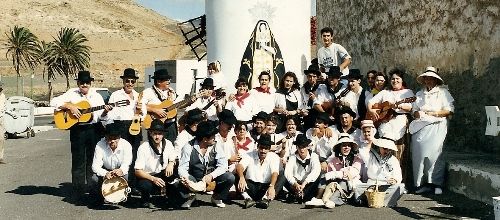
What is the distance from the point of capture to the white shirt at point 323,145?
8273 millimetres

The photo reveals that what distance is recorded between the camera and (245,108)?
914 centimetres

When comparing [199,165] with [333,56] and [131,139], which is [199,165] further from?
[333,56]

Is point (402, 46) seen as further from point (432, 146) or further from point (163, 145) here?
point (163, 145)

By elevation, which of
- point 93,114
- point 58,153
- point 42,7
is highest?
point 42,7

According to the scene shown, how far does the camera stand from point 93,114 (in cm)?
834

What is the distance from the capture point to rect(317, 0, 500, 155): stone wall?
9359 mm

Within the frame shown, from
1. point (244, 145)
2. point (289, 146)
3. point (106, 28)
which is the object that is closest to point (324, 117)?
point (289, 146)

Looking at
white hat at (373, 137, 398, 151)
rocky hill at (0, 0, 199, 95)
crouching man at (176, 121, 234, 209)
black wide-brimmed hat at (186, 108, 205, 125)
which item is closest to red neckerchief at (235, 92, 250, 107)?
black wide-brimmed hat at (186, 108, 205, 125)

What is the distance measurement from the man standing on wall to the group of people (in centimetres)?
105

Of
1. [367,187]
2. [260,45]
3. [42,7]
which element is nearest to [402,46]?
[260,45]

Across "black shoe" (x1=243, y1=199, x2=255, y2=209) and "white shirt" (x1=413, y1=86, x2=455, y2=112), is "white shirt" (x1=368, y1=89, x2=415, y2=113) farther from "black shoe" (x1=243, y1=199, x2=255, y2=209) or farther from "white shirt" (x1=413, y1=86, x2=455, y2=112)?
"black shoe" (x1=243, y1=199, x2=255, y2=209)

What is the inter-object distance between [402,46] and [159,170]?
248 inches

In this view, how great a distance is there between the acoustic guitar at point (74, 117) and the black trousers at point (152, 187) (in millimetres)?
1183

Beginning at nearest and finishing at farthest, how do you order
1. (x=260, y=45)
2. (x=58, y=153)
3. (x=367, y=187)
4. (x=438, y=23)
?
(x=367, y=187)
(x=438, y=23)
(x=260, y=45)
(x=58, y=153)
